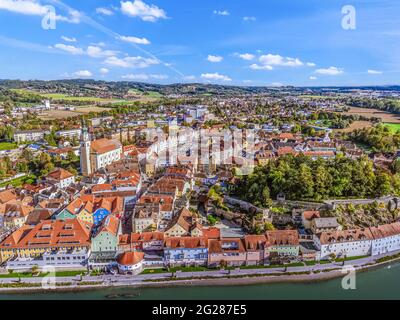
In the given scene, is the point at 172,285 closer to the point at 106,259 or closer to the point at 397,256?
the point at 106,259

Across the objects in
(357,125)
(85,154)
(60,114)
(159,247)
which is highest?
(60,114)

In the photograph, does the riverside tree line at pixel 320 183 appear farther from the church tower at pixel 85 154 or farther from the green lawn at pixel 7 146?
the green lawn at pixel 7 146

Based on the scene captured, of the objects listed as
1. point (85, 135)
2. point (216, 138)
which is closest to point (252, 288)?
point (85, 135)

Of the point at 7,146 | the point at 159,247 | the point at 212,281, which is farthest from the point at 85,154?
the point at 212,281

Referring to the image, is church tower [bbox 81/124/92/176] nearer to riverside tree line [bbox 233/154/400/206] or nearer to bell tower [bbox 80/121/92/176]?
bell tower [bbox 80/121/92/176]

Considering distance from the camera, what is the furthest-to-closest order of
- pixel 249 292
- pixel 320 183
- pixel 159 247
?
pixel 320 183 → pixel 159 247 → pixel 249 292

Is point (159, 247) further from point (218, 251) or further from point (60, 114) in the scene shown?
point (60, 114)

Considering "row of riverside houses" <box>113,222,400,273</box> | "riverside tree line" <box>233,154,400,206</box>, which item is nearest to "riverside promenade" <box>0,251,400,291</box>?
"row of riverside houses" <box>113,222,400,273</box>

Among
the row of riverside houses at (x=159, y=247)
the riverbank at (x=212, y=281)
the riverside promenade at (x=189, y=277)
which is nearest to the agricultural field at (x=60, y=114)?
the row of riverside houses at (x=159, y=247)
